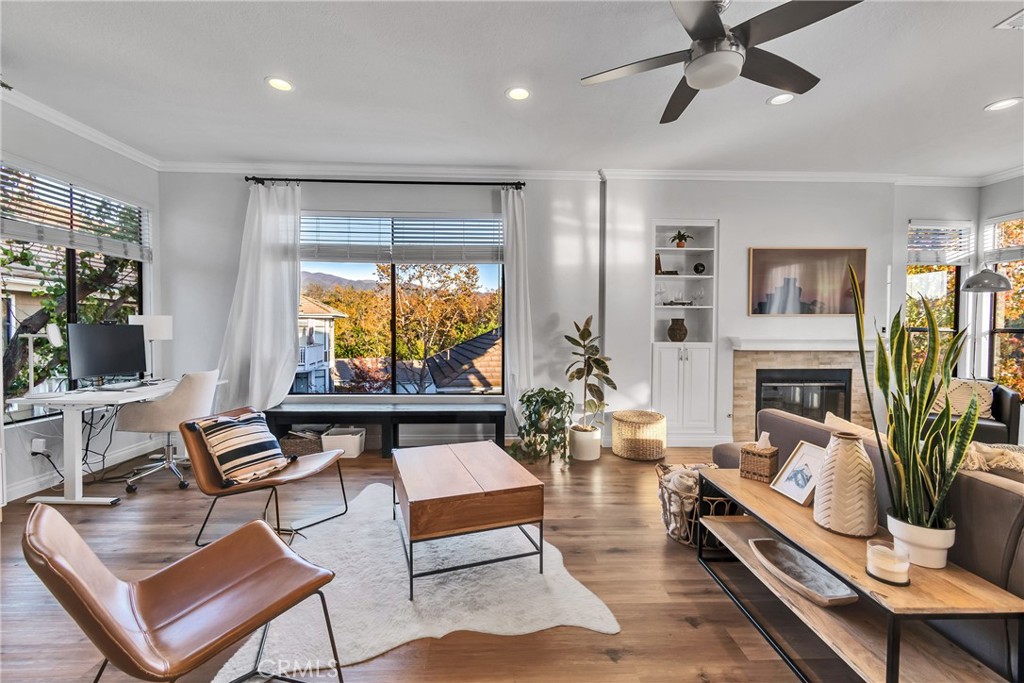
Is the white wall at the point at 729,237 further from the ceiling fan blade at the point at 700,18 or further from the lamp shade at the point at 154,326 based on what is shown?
the lamp shade at the point at 154,326

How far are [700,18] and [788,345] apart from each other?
357cm

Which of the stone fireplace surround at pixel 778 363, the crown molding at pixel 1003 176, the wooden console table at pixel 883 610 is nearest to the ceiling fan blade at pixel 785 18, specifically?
the wooden console table at pixel 883 610

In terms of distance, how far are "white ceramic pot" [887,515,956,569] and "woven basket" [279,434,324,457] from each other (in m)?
3.92

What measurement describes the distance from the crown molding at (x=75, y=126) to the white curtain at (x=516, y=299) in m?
3.20

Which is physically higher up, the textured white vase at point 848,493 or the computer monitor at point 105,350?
the computer monitor at point 105,350

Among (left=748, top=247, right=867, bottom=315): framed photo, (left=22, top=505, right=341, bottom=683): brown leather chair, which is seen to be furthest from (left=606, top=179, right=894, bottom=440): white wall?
(left=22, top=505, right=341, bottom=683): brown leather chair

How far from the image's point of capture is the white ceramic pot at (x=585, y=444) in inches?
158

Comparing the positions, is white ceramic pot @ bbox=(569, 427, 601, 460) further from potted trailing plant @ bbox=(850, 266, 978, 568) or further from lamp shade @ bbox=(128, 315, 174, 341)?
lamp shade @ bbox=(128, 315, 174, 341)

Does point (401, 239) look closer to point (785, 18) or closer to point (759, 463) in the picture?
point (785, 18)

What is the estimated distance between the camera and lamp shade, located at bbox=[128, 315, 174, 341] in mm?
3518

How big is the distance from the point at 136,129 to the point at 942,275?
763cm

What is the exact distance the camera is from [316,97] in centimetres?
291

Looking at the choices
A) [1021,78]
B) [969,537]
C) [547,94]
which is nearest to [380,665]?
[969,537]

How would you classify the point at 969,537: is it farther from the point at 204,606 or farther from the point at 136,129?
the point at 136,129
